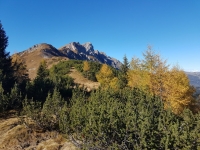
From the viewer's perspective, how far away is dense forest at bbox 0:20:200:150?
8.31m

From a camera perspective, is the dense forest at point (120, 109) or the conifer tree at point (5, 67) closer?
the dense forest at point (120, 109)

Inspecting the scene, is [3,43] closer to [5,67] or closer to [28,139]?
[5,67]

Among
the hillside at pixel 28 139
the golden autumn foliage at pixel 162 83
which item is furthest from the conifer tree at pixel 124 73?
the hillside at pixel 28 139

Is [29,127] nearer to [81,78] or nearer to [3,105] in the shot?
[3,105]

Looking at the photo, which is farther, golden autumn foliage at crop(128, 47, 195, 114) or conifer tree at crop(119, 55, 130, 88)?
conifer tree at crop(119, 55, 130, 88)

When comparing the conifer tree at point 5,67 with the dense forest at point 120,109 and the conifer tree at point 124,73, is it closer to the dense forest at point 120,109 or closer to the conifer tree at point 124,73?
the dense forest at point 120,109

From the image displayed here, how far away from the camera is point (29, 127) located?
15.5m

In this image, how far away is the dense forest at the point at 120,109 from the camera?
27.3 feet

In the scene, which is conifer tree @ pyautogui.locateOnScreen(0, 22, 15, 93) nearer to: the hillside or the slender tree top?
the slender tree top

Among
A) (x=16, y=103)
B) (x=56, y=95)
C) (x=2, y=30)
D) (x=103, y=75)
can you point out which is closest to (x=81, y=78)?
(x=103, y=75)

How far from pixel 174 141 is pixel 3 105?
1786cm

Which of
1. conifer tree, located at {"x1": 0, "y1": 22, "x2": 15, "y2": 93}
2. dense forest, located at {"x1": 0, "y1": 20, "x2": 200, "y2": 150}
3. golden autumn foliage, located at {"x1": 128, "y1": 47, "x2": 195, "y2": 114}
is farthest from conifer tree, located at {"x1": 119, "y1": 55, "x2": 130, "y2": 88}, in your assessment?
conifer tree, located at {"x1": 0, "y1": 22, "x2": 15, "y2": 93}

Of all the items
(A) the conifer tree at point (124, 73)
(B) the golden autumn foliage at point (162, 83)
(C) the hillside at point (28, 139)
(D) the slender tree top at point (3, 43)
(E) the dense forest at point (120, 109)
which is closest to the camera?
(E) the dense forest at point (120, 109)

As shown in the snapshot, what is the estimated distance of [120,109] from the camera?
1166 centimetres
